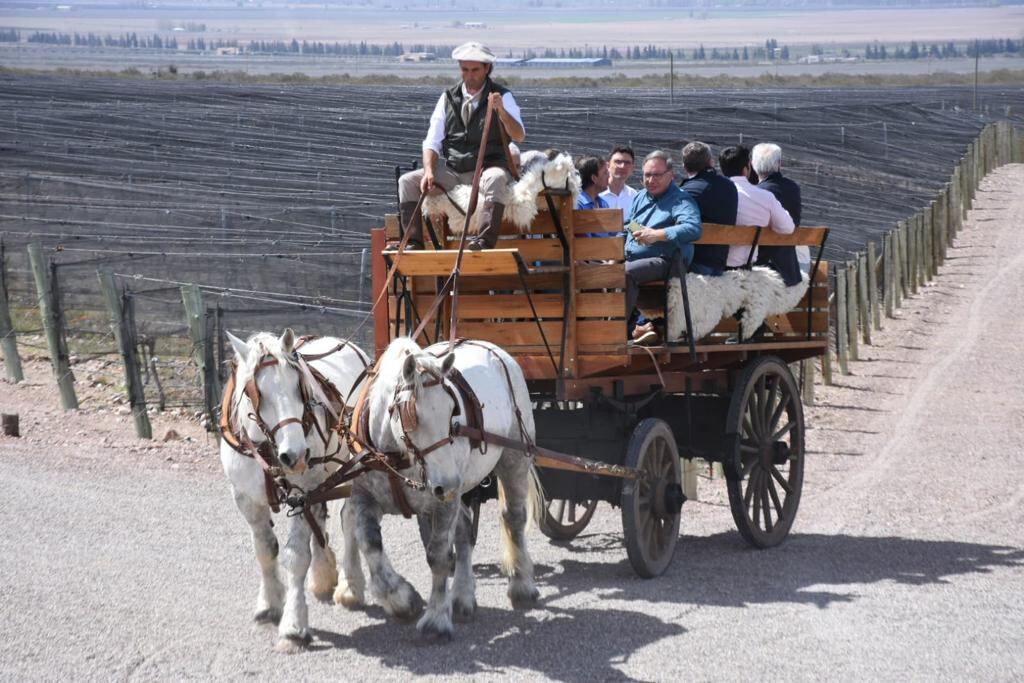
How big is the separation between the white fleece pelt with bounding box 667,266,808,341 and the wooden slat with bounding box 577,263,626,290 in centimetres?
76

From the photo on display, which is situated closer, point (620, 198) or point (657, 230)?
point (657, 230)

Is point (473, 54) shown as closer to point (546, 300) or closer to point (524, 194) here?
point (524, 194)

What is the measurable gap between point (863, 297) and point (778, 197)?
9.48 m

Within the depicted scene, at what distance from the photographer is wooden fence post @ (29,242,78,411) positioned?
14.5m

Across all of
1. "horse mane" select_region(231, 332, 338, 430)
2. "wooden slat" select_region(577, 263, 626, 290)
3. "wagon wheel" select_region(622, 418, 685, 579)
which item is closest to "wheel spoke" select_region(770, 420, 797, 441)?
"wagon wheel" select_region(622, 418, 685, 579)

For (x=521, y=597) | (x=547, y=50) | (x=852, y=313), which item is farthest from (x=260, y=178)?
(x=547, y=50)

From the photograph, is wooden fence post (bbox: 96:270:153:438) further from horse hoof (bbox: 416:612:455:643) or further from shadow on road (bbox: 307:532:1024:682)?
horse hoof (bbox: 416:612:455:643)

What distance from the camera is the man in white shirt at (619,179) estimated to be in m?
11.5

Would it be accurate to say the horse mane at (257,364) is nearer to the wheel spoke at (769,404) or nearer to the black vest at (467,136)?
the black vest at (467,136)

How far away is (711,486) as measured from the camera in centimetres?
1328

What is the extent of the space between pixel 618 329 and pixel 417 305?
4.31ft

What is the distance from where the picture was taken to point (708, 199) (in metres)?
10.5

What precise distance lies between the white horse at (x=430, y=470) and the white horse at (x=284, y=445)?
252mm

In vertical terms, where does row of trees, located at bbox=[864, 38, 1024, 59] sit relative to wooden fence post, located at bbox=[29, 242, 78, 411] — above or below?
below
